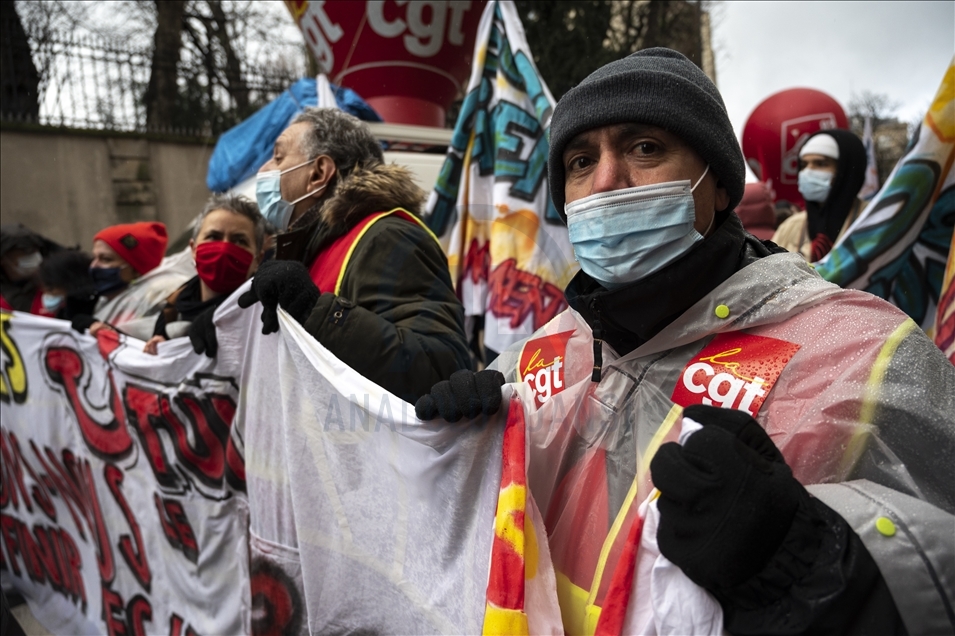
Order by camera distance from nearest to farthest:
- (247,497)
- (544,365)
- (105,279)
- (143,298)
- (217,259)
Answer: (544,365)
(247,497)
(217,259)
(143,298)
(105,279)

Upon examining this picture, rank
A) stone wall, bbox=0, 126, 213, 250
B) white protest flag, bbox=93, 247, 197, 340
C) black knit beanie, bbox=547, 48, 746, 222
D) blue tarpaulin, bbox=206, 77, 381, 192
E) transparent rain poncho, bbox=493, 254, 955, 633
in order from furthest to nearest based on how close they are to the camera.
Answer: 1. stone wall, bbox=0, 126, 213, 250
2. blue tarpaulin, bbox=206, 77, 381, 192
3. white protest flag, bbox=93, 247, 197, 340
4. black knit beanie, bbox=547, 48, 746, 222
5. transparent rain poncho, bbox=493, 254, 955, 633

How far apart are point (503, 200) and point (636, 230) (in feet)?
8.18

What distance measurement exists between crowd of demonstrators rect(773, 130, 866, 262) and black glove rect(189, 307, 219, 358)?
2.88 m

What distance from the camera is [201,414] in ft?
8.96

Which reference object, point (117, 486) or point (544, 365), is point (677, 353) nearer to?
point (544, 365)

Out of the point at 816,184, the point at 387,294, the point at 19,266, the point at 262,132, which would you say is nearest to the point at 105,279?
the point at 19,266

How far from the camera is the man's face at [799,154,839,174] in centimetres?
390

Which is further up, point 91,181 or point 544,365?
point 544,365

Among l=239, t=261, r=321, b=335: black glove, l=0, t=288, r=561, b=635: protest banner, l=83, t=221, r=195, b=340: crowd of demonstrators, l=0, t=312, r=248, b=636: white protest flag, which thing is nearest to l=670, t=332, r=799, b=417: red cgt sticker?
l=0, t=288, r=561, b=635: protest banner

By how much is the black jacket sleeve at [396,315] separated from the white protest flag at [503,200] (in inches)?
47.4

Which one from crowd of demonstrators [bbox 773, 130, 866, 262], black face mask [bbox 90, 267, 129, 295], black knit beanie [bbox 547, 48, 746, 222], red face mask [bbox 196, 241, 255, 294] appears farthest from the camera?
black face mask [bbox 90, 267, 129, 295]

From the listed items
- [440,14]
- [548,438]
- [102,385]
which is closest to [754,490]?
[548,438]

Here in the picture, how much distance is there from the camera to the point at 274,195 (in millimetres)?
2795

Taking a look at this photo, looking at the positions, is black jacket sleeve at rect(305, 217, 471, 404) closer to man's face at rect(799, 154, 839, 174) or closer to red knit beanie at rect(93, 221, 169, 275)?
man's face at rect(799, 154, 839, 174)
